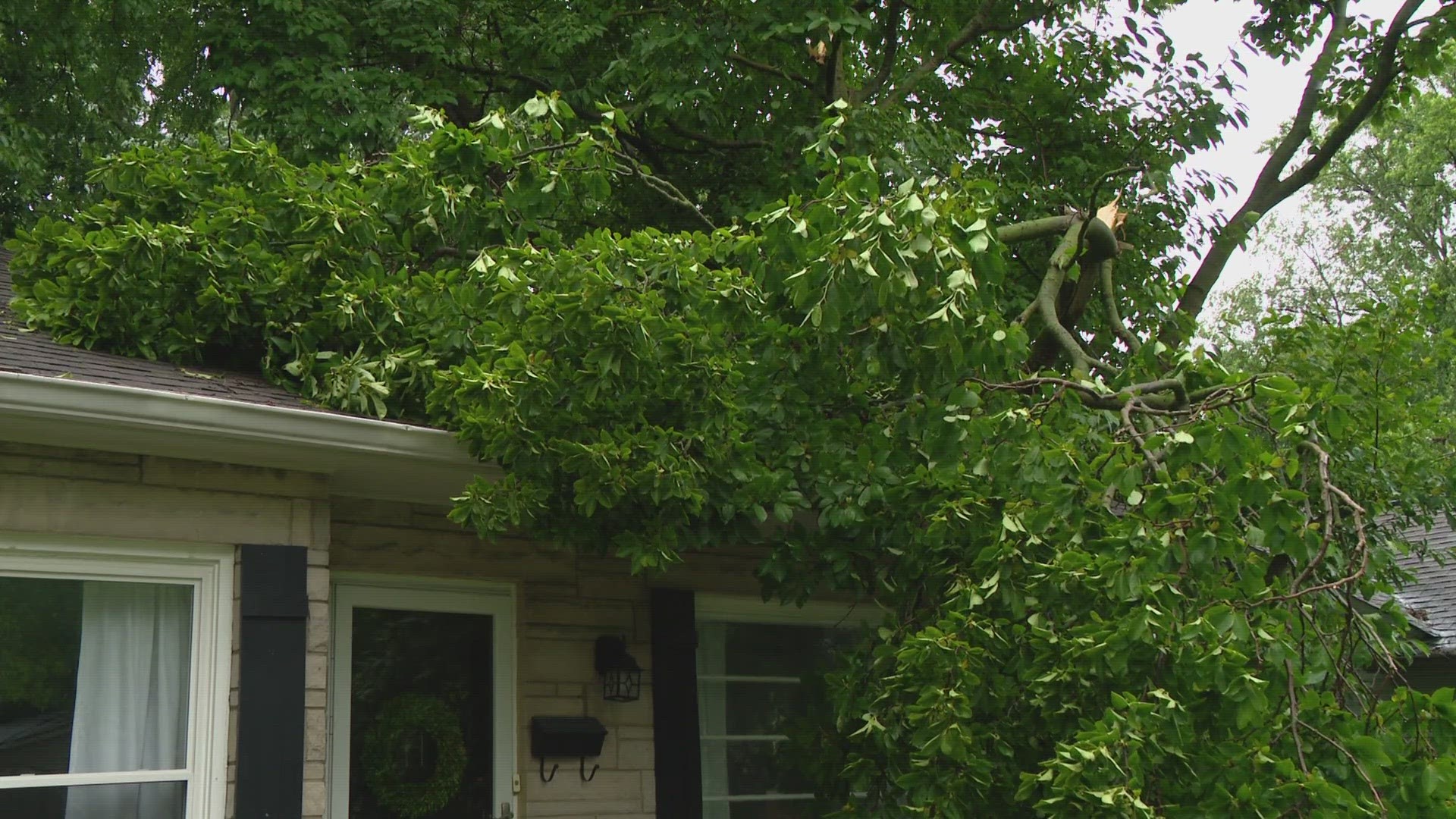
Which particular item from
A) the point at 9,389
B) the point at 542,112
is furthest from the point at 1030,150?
the point at 9,389

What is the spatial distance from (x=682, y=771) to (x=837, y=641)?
140 centimetres

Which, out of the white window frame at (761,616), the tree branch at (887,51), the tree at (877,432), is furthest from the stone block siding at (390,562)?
the tree branch at (887,51)

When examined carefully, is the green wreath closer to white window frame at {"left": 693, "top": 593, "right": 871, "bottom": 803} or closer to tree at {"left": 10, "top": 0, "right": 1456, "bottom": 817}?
tree at {"left": 10, "top": 0, "right": 1456, "bottom": 817}

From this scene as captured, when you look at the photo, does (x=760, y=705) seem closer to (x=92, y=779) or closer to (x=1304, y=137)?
(x=92, y=779)

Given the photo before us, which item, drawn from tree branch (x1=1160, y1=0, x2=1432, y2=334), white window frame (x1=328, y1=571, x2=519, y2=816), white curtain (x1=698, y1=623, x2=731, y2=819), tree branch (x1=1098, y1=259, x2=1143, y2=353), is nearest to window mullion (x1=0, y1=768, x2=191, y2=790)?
white window frame (x1=328, y1=571, x2=519, y2=816)

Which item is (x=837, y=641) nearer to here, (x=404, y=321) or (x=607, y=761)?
(x=607, y=761)

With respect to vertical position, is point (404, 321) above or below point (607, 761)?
above

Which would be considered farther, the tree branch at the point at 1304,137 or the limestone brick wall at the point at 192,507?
the tree branch at the point at 1304,137

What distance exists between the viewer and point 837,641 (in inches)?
275

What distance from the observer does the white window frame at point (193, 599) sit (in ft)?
14.0

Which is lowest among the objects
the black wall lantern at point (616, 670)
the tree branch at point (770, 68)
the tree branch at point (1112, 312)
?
the black wall lantern at point (616, 670)

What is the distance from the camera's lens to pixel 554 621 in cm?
574

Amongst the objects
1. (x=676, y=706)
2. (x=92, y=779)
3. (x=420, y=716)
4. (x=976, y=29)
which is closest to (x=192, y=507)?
(x=92, y=779)

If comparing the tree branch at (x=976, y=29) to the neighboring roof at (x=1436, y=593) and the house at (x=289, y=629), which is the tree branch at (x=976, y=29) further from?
the neighboring roof at (x=1436, y=593)
